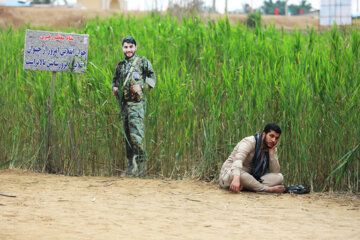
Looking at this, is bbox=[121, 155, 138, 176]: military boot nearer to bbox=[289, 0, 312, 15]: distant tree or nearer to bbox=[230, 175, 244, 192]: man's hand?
bbox=[230, 175, 244, 192]: man's hand

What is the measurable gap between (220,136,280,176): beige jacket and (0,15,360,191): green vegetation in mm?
310

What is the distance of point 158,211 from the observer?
4.58 metres

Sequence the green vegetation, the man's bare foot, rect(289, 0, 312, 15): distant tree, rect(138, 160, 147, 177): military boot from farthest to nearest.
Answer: rect(289, 0, 312, 15): distant tree → rect(138, 160, 147, 177): military boot → the green vegetation → the man's bare foot

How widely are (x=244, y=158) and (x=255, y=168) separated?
0.20 metres

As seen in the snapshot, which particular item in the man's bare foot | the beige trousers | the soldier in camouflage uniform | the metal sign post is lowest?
the man's bare foot

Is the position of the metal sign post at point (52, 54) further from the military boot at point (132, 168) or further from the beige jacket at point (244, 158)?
the beige jacket at point (244, 158)

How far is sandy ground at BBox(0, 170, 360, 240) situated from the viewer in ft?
12.5

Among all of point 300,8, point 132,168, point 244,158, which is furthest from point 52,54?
point 300,8

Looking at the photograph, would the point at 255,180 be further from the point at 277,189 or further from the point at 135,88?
the point at 135,88

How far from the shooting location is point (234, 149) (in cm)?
565

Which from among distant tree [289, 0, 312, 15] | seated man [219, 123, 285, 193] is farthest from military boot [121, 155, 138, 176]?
distant tree [289, 0, 312, 15]

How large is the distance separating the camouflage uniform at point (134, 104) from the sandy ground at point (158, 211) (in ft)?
0.92

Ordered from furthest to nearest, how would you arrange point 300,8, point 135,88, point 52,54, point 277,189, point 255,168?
point 300,8 < point 52,54 < point 135,88 < point 255,168 < point 277,189

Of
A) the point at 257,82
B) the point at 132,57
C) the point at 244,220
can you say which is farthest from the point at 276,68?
the point at 244,220
